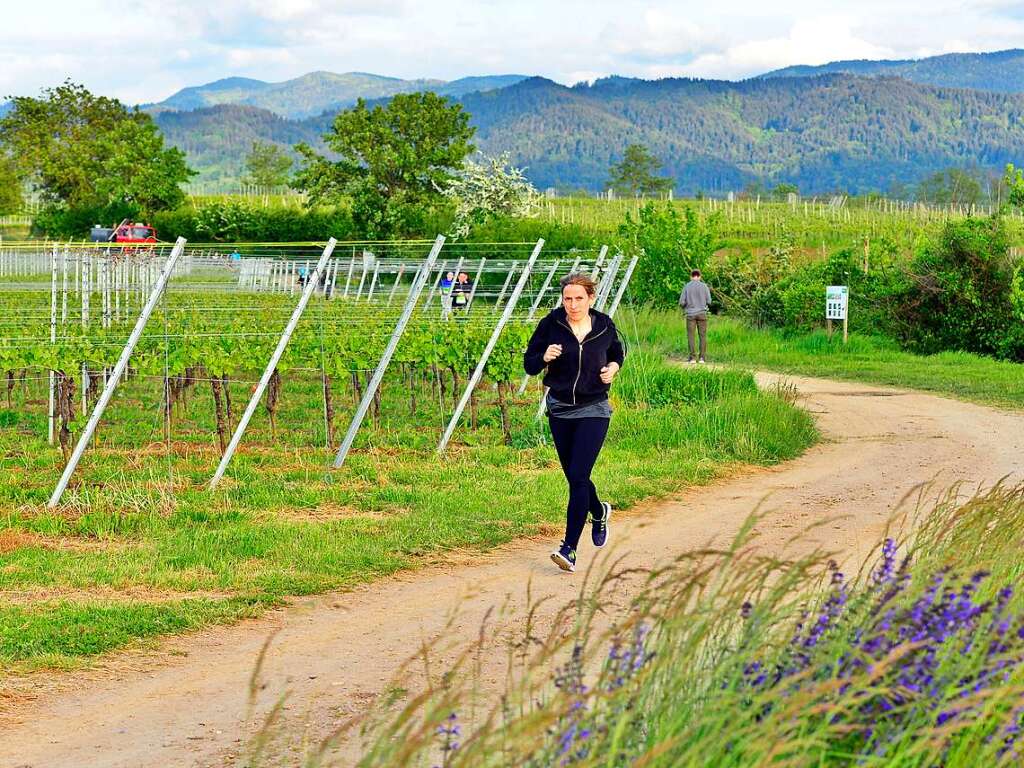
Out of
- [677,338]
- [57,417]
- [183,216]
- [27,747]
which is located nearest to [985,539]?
[27,747]

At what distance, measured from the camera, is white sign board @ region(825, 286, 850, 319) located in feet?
79.0

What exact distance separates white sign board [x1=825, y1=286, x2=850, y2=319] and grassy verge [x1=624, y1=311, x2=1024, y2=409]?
50 cm

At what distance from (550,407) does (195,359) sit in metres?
5.66

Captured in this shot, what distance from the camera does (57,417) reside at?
1433 cm

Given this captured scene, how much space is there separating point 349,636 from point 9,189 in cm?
7083

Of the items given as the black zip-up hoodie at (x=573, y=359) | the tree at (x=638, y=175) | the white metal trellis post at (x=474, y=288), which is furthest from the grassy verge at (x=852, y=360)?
the tree at (x=638, y=175)

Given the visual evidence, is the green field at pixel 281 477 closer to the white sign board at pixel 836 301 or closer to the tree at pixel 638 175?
the white sign board at pixel 836 301

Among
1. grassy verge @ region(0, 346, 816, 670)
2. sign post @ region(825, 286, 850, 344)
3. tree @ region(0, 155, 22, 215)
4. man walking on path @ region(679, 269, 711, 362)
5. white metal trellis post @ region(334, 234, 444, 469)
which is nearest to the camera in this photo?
grassy verge @ region(0, 346, 816, 670)

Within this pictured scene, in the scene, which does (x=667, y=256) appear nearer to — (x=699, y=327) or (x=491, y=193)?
(x=699, y=327)

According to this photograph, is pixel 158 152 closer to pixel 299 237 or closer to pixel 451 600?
pixel 299 237

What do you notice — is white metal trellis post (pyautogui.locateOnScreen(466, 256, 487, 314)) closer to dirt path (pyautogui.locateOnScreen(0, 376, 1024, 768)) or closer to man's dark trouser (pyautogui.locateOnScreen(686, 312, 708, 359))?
man's dark trouser (pyautogui.locateOnScreen(686, 312, 708, 359))

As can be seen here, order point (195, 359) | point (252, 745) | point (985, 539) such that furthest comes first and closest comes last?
point (195, 359)
point (985, 539)
point (252, 745)

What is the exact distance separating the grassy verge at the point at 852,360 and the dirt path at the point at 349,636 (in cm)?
636

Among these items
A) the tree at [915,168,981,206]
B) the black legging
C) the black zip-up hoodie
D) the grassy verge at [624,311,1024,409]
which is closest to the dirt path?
the black legging
